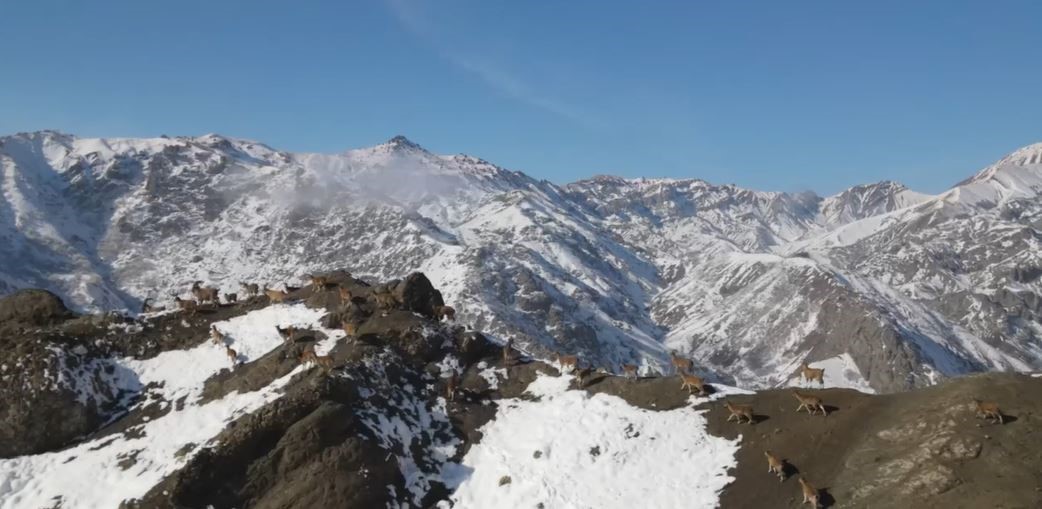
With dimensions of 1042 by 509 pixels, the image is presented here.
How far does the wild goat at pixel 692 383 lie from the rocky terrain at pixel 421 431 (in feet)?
1.55

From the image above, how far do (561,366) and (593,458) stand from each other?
10.5 meters

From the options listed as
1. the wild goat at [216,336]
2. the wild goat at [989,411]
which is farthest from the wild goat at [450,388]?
the wild goat at [989,411]

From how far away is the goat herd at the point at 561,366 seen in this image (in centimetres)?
3290

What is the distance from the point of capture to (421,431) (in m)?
41.3

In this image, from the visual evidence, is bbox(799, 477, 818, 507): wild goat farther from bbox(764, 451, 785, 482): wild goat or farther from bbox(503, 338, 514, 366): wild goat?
bbox(503, 338, 514, 366): wild goat

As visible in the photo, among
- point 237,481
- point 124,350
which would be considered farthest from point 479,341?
point 124,350

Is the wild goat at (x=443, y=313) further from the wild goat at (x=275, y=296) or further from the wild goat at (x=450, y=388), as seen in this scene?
the wild goat at (x=275, y=296)

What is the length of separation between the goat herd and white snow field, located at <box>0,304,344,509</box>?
142 centimetres

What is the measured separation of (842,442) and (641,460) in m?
9.93

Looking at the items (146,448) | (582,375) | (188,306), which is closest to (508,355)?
(582,375)

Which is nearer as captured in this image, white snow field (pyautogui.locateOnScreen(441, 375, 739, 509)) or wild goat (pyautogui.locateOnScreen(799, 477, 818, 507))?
wild goat (pyautogui.locateOnScreen(799, 477, 818, 507))

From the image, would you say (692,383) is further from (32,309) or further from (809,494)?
(32,309)

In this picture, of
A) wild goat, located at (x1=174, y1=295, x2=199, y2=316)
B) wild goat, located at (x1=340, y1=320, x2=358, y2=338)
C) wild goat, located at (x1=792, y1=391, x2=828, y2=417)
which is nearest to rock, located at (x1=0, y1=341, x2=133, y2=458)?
wild goat, located at (x1=174, y1=295, x2=199, y2=316)

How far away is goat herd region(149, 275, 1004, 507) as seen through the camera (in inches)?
1295
